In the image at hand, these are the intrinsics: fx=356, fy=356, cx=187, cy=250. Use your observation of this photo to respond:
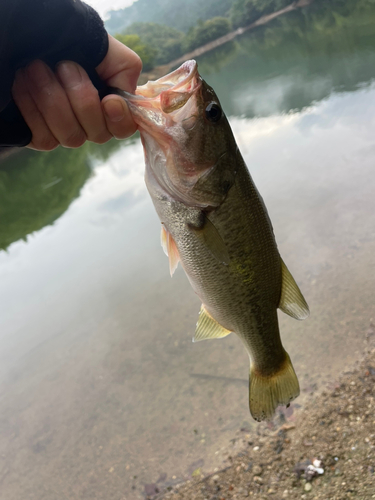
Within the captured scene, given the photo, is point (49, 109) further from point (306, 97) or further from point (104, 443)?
point (306, 97)

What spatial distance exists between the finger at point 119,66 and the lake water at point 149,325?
3.41m

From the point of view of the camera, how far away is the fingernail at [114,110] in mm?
1446

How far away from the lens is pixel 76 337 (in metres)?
6.49

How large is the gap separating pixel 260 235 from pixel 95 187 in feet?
46.0

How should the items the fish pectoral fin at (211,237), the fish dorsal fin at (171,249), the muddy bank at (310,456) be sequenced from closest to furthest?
the fish pectoral fin at (211,237)
the fish dorsal fin at (171,249)
the muddy bank at (310,456)

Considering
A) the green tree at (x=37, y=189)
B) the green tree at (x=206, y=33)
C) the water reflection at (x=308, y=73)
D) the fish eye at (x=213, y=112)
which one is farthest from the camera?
the green tree at (x=206, y=33)

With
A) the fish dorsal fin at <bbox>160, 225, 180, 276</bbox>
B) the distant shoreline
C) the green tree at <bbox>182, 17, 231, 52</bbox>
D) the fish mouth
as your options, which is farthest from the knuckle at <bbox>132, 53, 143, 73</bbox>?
the green tree at <bbox>182, 17, 231, 52</bbox>

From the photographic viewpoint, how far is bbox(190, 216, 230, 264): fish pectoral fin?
1664 mm

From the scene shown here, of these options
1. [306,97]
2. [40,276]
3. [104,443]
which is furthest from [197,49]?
[104,443]

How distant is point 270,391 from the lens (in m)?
2.01

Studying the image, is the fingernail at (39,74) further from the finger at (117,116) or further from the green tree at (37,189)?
the green tree at (37,189)

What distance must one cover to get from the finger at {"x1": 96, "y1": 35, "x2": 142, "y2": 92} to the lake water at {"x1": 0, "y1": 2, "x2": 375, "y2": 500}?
11.2 feet

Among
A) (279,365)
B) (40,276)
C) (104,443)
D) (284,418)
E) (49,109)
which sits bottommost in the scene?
(40,276)

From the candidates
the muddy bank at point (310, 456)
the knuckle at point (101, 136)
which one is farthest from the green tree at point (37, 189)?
the knuckle at point (101, 136)
